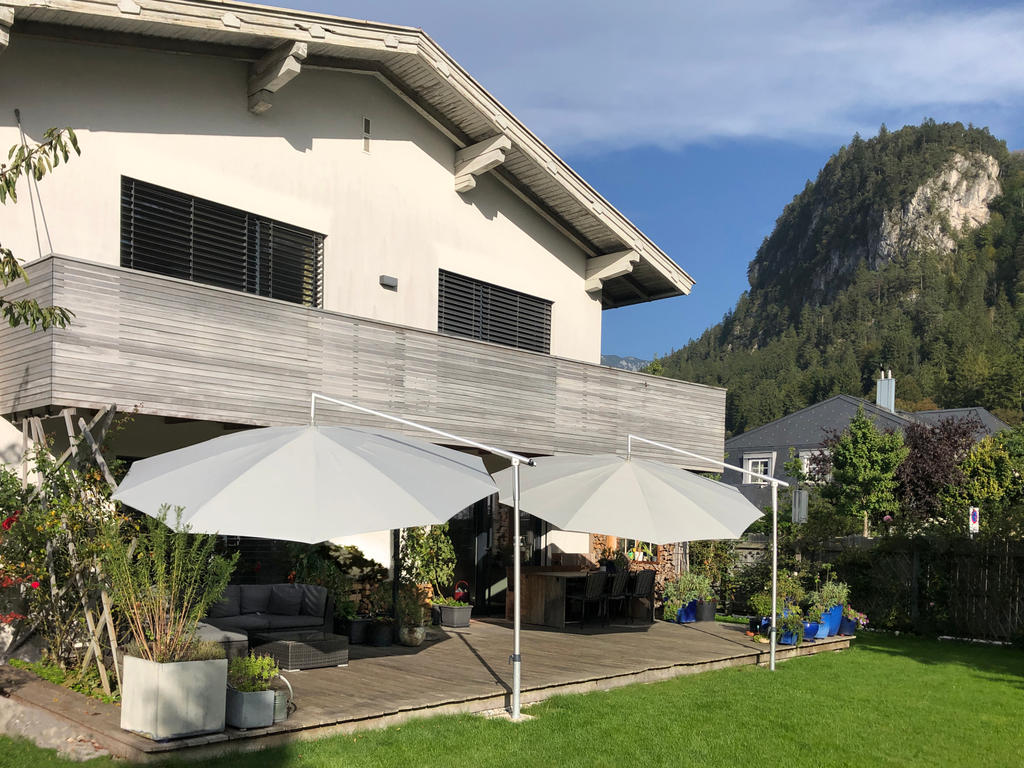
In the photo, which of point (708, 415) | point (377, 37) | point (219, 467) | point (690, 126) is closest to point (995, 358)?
point (690, 126)

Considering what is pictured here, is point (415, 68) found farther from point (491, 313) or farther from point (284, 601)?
point (284, 601)

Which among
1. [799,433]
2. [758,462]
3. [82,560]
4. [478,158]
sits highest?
[478,158]

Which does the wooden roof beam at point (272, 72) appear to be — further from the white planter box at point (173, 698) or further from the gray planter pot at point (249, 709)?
the gray planter pot at point (249, 709)

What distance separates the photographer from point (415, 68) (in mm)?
15438

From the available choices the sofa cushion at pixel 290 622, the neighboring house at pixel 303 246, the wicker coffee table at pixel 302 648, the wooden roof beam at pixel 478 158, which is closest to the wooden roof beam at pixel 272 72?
the neighboring house at pixel 303 246

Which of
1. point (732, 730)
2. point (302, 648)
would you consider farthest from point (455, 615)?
point (732, 730)

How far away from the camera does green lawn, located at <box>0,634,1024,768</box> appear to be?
25.9 feet

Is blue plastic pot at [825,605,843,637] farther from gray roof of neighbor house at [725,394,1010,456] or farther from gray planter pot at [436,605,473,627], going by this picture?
gray roof of neighbor house at [725,394,1010,456]

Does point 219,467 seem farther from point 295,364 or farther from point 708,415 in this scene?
point 708,415

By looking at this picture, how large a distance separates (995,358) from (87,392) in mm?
85233

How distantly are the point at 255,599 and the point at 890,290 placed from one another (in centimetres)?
11349

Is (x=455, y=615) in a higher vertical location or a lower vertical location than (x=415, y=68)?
lower

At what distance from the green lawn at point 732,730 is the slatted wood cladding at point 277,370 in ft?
12.5

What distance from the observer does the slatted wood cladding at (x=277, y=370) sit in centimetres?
1024
